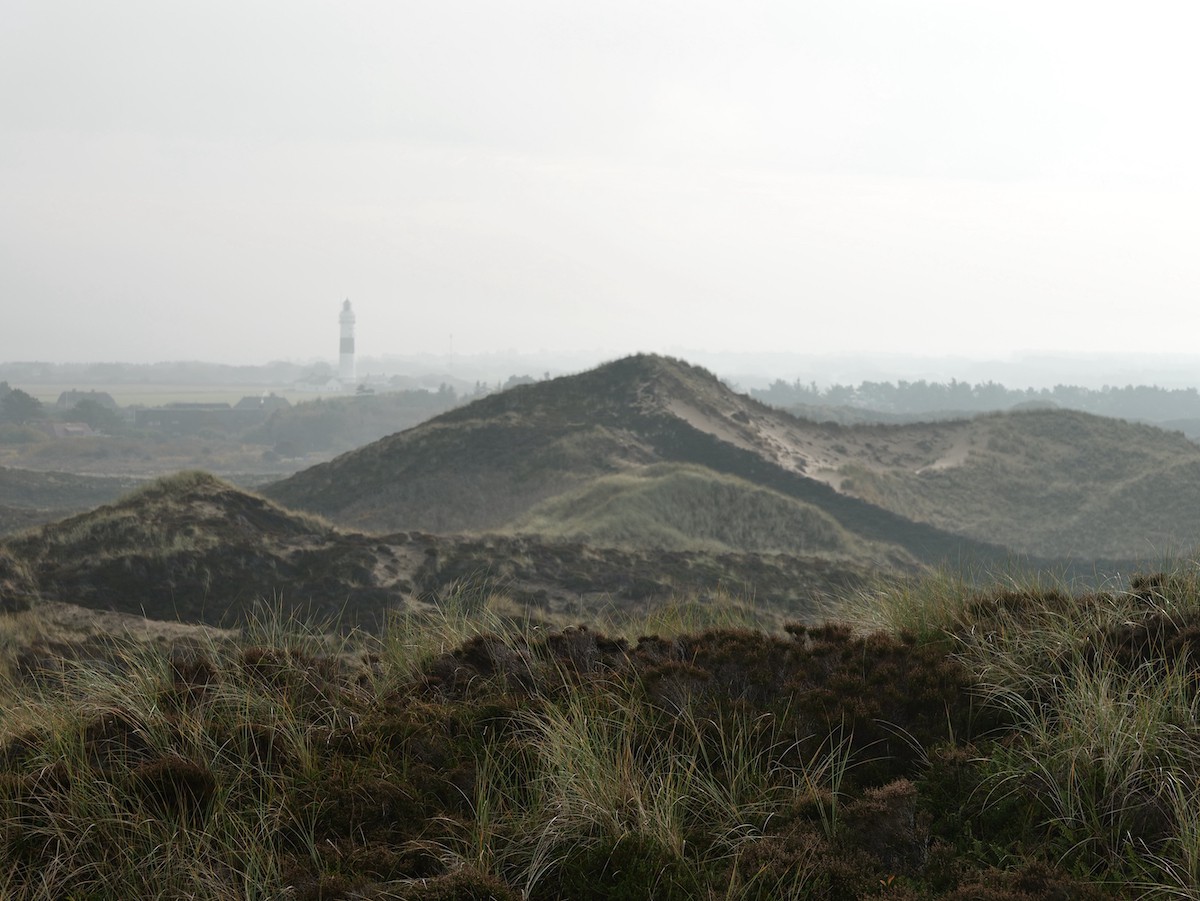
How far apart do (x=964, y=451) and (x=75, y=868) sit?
4485 centimetres

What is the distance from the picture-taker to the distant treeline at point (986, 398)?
518ft

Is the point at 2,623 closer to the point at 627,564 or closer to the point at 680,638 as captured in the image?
the point at 680,638

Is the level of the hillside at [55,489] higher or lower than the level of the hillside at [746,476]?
lower

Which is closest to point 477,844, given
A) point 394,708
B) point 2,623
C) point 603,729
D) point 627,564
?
point 603,729

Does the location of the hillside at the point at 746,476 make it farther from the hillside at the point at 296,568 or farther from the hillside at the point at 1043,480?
the hillside at the point at 296,568

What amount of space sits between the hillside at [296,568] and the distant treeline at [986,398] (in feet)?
427

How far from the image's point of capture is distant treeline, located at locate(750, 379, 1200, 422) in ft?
518

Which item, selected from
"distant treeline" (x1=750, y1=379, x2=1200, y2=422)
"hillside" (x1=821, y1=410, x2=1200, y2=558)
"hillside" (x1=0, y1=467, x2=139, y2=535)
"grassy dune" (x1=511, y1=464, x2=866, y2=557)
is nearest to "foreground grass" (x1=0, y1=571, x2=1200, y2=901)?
"grassy dune" (x1=511, y1=464, x2=866, y2=557)

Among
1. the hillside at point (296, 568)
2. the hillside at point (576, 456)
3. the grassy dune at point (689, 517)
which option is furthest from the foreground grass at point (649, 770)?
the hillside at point (576, 456)

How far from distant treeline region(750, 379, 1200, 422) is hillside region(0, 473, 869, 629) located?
130 meters

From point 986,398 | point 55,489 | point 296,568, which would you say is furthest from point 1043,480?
point 986,398

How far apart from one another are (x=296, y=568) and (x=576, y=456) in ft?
63.6

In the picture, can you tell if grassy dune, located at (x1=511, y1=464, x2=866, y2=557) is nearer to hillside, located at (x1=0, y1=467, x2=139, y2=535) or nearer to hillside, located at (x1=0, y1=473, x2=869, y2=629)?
hillside, located at (x1=0, y1=473, x2=869, y2=629)

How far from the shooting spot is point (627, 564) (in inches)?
902
